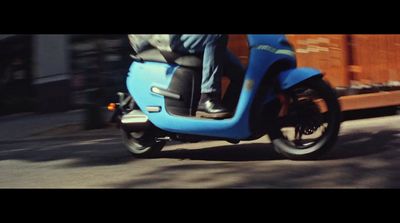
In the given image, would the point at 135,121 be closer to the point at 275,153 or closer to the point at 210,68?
the point at 210,68

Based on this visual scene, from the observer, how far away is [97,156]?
5.66m

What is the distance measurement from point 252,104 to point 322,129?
66 centimetres

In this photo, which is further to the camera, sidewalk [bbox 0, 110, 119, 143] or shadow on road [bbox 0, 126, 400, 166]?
sidewalk [bbox 0, 110, 119, 143]

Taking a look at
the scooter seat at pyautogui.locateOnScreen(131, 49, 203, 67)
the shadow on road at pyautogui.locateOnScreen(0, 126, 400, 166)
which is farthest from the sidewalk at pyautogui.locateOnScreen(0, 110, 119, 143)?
the scooter seat at pyautogui.locateOnScreen(131, 49, 203, 67)

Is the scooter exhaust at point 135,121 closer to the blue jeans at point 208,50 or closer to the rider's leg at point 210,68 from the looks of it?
the rider's leg at point 210,68

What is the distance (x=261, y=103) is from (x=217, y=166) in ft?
2.28

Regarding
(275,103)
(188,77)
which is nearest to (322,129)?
(275,103)

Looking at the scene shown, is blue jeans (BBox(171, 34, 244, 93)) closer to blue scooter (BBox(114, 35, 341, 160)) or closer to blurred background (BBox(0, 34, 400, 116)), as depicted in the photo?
blue scooter (BBox(114, 35, 341, 160))

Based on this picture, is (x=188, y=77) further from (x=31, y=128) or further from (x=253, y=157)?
(x=31, y=128)

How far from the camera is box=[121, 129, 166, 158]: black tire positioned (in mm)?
5172

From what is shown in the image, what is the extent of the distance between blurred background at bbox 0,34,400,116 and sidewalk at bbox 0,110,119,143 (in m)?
0.51

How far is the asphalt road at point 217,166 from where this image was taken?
406cm

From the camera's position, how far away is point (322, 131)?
15.0ft

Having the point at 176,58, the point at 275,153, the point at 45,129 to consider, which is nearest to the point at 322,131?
the point at 275,153
